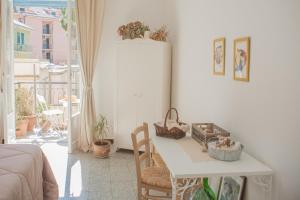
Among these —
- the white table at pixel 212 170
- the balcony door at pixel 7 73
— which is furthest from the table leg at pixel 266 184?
the balcony door at pixel 7 73

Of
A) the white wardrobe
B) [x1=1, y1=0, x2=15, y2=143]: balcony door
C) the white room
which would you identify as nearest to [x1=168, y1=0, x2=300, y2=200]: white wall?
the white room

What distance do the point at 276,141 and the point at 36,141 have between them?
415cm

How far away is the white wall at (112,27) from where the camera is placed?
459 centimetres

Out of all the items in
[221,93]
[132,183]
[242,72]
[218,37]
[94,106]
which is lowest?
[132,183]

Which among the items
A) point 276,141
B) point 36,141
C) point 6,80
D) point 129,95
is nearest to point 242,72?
point 276,141

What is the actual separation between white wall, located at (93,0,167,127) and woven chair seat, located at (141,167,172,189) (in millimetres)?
2204

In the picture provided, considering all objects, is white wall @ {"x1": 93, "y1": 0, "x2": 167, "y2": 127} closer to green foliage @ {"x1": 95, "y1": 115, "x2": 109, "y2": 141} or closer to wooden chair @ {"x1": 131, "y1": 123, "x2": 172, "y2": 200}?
green foliage @ {"x1": 95, "y1": 115, "x2": 109, "y2": 141}

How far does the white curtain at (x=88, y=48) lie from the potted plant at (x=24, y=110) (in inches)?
58.5

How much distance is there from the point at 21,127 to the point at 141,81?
250 cm

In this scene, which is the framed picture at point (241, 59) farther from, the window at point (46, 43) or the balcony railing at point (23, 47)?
the window at point (46, 43)

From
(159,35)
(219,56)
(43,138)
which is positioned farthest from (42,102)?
(219,56)

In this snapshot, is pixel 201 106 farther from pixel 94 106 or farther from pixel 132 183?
pixel 94 106

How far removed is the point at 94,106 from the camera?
4.64 m

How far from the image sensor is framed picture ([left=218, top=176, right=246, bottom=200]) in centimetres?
222
